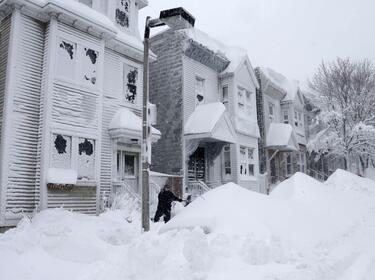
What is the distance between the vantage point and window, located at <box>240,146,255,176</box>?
69.8ft

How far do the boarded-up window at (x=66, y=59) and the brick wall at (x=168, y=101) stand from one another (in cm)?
664

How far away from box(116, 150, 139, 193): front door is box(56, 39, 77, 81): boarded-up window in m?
3.82

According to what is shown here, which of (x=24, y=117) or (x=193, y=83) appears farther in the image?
(x=193, y=83)

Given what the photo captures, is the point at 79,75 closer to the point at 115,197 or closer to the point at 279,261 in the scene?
the point at 115,197

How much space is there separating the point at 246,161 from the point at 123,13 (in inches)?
418

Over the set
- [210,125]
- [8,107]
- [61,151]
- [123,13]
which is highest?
[123,13]

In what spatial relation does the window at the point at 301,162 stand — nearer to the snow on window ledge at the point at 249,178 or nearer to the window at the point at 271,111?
the window at the point at 271,111

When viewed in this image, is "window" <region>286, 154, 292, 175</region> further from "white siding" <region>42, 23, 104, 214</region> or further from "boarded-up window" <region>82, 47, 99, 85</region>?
"boarded-up window" <region>82, 47, 99, 85</region>

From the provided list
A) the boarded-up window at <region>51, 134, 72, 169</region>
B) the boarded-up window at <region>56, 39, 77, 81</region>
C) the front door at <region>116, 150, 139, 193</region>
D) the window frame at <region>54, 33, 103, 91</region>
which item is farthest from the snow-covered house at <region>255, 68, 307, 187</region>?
the boarded-up window at <region>51, 134, 72, 169</region>

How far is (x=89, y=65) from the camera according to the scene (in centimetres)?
1366

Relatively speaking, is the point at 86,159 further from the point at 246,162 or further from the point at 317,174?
the point at 317,174

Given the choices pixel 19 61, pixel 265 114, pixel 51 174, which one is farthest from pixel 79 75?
pixel 265 114

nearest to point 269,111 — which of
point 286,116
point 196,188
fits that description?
point 286,116

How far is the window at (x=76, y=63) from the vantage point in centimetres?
1274
